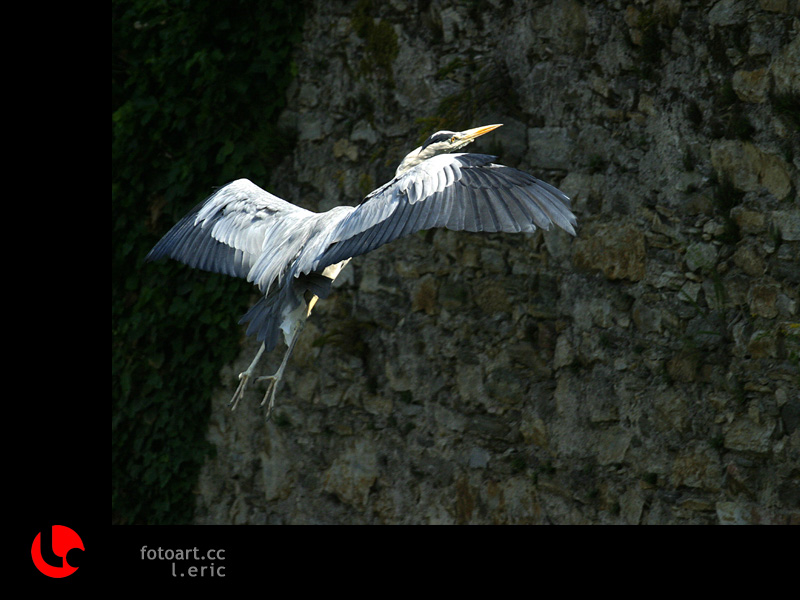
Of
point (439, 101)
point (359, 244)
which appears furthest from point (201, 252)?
point (439, 101)

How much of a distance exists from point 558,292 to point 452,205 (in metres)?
1.63

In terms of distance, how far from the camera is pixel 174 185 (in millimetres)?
6457

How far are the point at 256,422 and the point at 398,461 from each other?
1.12 metres

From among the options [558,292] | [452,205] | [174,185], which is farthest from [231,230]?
[174,185]

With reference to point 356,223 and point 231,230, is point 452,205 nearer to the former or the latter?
point 356,223

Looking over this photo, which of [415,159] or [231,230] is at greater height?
[415,159]

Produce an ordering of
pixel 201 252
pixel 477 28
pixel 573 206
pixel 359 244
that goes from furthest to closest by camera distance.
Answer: pixel 477 28
pixel 573 206
pixel 201 252
pixel 359 244

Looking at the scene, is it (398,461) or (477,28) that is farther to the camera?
(398,461)

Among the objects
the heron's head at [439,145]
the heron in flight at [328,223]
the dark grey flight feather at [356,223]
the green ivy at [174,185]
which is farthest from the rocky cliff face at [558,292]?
the dark grey flight feather at [356,223]

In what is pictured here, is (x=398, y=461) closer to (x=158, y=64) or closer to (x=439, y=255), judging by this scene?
(x=439, y=255)

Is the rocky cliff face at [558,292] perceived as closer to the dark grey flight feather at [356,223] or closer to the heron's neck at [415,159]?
the heron's neck at [415,159]

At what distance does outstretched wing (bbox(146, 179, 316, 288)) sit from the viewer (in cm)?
441

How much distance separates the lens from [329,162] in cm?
604

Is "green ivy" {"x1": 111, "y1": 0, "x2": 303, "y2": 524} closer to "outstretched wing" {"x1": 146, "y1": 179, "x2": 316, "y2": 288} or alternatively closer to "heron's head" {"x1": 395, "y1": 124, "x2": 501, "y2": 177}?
"outstretched wing" {"x1": 146, "y1": 179, "x2": 316, "y2": 288}
